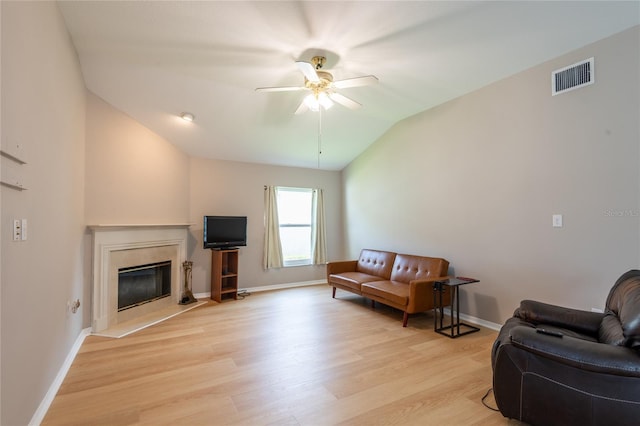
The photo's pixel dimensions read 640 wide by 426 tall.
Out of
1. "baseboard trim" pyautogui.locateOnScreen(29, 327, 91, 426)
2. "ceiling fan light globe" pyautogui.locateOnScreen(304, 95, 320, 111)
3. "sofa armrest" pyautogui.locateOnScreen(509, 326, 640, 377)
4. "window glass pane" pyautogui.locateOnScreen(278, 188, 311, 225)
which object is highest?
"ceiling fan light globe" pyautogui.locateOnScreen(304, 95, 320, 111)

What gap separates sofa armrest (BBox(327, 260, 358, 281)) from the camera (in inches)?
208

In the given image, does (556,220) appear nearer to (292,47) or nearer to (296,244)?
(292,47)

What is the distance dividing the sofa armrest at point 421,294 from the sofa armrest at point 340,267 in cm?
176

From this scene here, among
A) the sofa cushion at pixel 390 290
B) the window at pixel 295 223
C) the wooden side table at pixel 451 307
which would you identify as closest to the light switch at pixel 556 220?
the wooden side table at pixel 451 307

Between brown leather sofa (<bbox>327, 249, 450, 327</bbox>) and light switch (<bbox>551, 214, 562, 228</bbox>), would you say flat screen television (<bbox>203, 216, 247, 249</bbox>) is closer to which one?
brown leather sofa (<bbox>327, 249, 450, 327</bbox>)

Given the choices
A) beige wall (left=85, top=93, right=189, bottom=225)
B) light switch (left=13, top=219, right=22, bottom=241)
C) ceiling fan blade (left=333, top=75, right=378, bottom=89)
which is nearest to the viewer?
light switch (left=13, top=219, right=22, bottom=241)

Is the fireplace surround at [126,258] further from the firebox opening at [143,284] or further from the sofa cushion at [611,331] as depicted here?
the sofa cushion at [611,331]

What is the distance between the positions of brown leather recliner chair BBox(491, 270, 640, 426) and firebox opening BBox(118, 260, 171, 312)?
417 centimetres

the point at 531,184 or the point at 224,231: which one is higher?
the point at 531,184

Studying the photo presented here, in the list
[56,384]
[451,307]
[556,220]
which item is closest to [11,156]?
[56,384]

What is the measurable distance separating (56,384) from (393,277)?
12.8 ft

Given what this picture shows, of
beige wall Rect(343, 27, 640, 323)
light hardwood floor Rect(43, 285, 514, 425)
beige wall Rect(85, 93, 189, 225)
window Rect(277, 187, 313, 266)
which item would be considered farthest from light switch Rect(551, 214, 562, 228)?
beige wall Rect(85, 93, 189, 225)

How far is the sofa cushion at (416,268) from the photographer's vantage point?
13.3 ft

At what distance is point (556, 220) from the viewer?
10.2 feet
